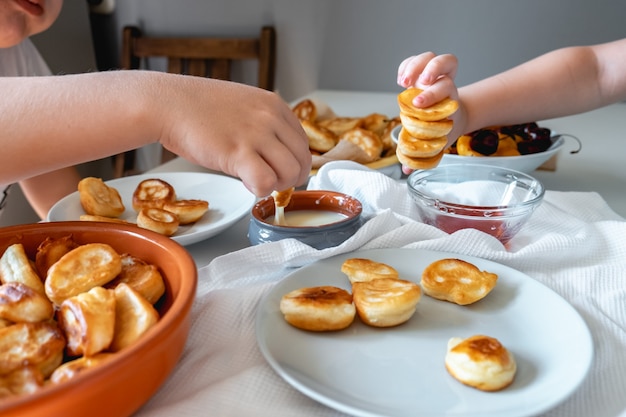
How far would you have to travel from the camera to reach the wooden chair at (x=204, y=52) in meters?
2.61

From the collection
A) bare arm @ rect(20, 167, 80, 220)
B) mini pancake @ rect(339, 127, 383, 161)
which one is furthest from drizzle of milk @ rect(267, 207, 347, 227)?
bare arm @ rect(20, 167, 80, 220)

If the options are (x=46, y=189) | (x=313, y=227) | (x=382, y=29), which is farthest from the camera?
(x=382, y=29)

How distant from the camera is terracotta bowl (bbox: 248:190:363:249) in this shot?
0.83 m

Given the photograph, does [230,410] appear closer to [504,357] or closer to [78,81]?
[504,357]

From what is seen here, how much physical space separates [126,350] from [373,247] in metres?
0.44

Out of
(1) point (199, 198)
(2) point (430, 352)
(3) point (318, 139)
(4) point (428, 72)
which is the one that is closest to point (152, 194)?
(1) point (199, 198)

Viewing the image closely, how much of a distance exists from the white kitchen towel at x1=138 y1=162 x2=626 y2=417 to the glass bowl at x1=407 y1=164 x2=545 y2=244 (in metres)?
0.04

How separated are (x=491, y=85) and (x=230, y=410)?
95cm

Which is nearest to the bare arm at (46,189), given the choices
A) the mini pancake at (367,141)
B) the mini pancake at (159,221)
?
the mini pancake at (159,221)

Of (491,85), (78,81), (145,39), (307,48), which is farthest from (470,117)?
(145,39)

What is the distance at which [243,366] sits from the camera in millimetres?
589

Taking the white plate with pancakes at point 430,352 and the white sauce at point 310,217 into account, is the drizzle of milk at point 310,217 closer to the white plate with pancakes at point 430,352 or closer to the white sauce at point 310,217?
the white sauce at point 310,217

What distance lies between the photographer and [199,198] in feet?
3.53

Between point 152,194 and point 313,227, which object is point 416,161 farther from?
point 152,194
